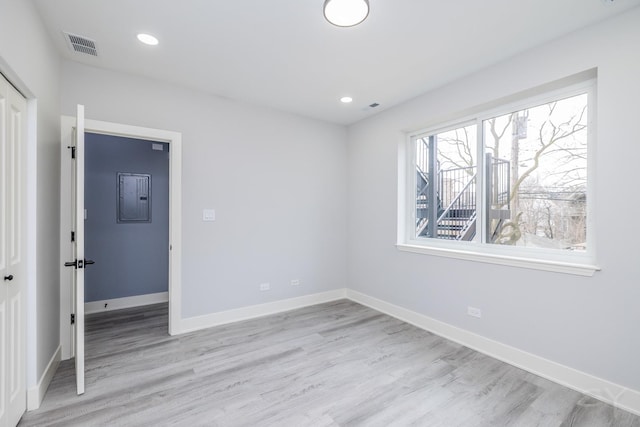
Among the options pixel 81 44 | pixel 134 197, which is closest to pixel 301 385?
Result: pixel 81 44

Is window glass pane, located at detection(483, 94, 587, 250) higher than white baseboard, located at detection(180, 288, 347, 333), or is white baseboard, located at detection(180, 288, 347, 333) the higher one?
window glass pane, located at detection(483, 94, 587, 250)

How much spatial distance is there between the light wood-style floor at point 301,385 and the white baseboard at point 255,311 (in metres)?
0.18

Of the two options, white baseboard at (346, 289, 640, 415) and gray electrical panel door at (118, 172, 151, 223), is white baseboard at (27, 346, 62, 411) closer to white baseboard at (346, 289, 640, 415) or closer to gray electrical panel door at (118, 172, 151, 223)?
gray electrical panel door at (118, 172, 151, 223)

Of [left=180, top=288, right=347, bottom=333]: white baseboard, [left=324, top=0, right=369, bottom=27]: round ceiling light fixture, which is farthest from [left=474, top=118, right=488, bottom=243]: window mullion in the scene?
[left=180, top=288, right=347, bottom=333]: white baseboard

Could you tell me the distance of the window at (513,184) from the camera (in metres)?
2.41

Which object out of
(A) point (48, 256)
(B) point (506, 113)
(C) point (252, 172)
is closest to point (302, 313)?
(C) point (252, 172)

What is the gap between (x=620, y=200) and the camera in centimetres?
205

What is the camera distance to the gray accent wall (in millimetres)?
3867

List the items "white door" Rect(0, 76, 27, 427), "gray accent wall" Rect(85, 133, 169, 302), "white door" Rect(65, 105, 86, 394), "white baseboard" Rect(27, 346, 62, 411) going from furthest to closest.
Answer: "gray accent wall" Rect(85, 133, 169, 302) → "white door" Rect(65, 105, 86, 394) → "white baseboard" Rect(27, 346, 62, 411) → "white door" Rect(0, 76, 27, 427)

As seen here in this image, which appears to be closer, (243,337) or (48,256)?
(48,256)

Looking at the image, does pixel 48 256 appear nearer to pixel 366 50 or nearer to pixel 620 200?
pixel 366 50

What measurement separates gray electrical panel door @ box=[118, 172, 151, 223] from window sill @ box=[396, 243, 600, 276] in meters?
3.70

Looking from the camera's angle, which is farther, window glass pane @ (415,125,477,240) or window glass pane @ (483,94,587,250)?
window glass pane @ (415,125,477,240)

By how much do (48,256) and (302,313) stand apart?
268 cm
